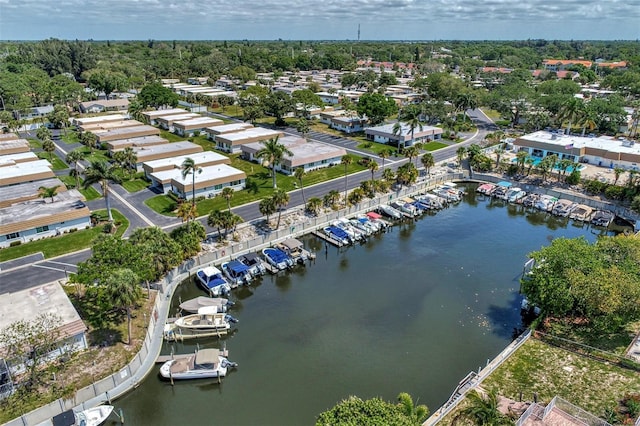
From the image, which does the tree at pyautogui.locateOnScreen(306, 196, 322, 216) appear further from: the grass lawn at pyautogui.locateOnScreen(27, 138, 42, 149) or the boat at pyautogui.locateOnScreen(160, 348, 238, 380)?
the grass lawn at pyautogui.locateOnScreen(27, 138, 42, 149)

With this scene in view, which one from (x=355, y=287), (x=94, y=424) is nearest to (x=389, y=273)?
(x=355, y=287)

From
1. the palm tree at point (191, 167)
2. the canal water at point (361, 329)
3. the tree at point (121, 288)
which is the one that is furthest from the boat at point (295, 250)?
the tree at point (121, 288)

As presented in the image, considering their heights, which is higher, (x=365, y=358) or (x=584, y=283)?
(x=584, y=283)

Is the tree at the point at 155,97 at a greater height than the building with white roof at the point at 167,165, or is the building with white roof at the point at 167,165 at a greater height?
the tree at the point at 155,97

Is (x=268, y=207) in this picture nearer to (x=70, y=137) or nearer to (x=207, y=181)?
(x=207, y=181)

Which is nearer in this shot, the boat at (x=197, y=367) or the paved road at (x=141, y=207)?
the boat at (x=197, y=367)

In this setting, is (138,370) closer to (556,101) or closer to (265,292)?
(265,292)

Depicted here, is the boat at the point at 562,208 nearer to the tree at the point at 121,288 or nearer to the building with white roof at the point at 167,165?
the building with white roof at the point at 167,165
